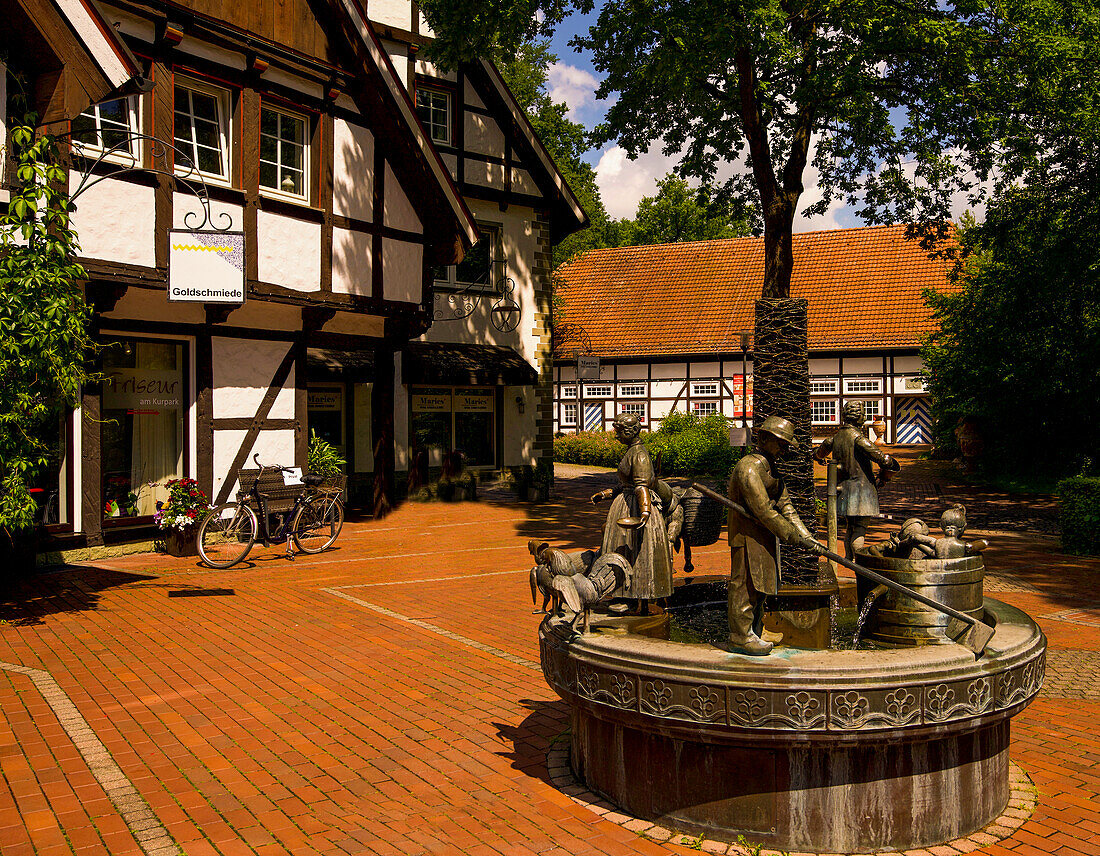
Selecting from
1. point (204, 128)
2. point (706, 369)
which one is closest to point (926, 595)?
point (204, 128)

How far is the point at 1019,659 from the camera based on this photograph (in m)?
4.59

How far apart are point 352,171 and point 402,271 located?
185cm

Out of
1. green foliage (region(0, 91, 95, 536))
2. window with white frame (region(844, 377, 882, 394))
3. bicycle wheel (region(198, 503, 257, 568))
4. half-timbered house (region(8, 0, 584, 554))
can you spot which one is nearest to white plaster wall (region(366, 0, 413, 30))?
half-timbered house (region(8, 0, 584, 554))

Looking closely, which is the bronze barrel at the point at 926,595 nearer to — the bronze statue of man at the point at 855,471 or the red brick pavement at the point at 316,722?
the red brick pavement at the point at 316,722

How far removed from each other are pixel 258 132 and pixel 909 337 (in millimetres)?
24926

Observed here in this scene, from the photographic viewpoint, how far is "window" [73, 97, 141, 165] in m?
11.3

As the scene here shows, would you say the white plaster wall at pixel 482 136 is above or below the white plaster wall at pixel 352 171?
above

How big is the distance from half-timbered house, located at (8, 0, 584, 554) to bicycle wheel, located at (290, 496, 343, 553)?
1.39 m

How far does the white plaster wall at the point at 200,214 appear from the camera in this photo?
12203 mm

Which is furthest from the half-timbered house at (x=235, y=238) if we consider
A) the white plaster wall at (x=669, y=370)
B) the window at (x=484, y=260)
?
the white plaster wall at (x=669, y=370)

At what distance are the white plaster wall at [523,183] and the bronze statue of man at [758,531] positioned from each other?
1775 cm

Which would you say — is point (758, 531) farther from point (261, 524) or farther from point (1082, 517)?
point (1082, 517)

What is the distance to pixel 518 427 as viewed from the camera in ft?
72.3

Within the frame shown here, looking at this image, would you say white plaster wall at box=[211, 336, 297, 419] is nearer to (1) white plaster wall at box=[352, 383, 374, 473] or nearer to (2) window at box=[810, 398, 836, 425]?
(1) white plaster wall at box=[352, 383, 374, 473]
